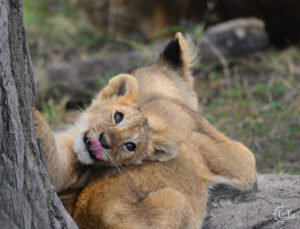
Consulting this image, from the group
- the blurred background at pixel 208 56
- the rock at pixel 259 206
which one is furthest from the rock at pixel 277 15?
the rock at pixel 259 206

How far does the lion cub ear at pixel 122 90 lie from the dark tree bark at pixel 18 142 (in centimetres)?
183

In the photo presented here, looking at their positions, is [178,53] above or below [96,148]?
above

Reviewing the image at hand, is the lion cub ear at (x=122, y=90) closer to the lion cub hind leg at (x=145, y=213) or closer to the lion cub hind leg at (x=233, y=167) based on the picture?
the lion cub hind leg at (x=233, y=167)

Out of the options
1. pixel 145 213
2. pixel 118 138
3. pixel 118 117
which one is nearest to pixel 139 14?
pixel 118 117

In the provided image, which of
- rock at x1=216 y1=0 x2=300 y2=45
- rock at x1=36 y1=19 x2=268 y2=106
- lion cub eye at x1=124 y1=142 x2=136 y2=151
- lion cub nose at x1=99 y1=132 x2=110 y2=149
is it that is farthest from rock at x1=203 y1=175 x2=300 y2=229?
rock at x1=216 y1=0 x2=300 y2=45

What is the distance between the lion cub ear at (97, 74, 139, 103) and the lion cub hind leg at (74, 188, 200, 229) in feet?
4.10

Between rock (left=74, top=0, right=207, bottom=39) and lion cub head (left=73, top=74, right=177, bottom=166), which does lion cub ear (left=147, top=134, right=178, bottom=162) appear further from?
rock (left=74, top=0, right=207, bottom=39)

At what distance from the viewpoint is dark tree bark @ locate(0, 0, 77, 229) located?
7.79ft

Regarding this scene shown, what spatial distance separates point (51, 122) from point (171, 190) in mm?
3578

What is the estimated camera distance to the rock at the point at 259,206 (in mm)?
3622

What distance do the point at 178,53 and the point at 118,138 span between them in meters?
1.99

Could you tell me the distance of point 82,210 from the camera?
11.1 ft

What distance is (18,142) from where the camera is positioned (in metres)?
2.48

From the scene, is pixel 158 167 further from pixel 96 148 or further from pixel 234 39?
pixel 234 39
